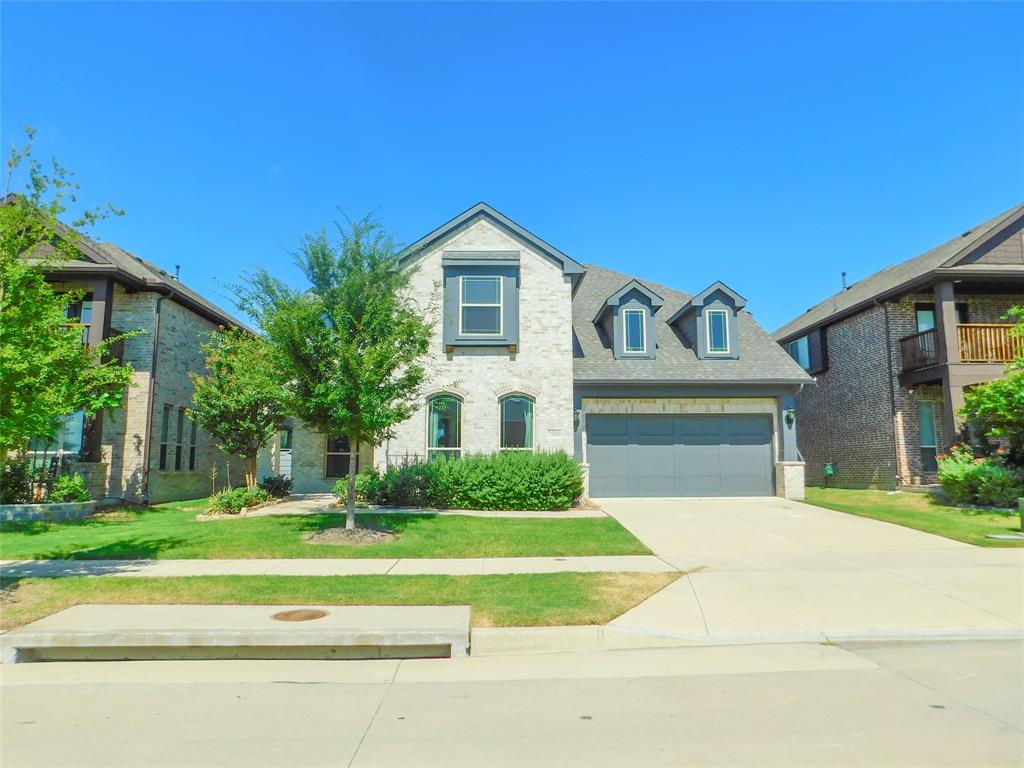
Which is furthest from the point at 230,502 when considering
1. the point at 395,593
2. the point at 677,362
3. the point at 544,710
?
the point at 677,362

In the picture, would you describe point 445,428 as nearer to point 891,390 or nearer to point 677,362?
point 677,362

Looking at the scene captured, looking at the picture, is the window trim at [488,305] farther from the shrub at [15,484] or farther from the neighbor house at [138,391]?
the shrub at [15,484]

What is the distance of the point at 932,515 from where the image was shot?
1485 centimetres

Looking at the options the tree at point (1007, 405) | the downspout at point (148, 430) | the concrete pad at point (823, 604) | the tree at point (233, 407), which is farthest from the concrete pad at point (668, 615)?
the downspout at point (148, 430)

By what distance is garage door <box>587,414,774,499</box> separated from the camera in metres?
18.5

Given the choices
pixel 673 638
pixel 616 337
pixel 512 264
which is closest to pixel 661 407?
pixel 616 337

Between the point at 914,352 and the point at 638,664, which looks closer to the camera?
the point at 638,664

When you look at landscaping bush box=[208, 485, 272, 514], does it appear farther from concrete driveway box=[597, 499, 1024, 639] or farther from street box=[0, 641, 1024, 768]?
street box=[0, 641, 1024, 768]

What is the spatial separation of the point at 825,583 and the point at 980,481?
399 inches

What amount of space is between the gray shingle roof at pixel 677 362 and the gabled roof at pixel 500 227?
2665mm

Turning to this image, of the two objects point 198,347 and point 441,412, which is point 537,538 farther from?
point 198,347

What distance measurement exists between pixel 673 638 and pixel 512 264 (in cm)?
1284

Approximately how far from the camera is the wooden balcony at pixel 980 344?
1858cm

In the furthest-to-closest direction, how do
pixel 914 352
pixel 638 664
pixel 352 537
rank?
pixel 914 352, pixel 352 537, pixel 638 664
